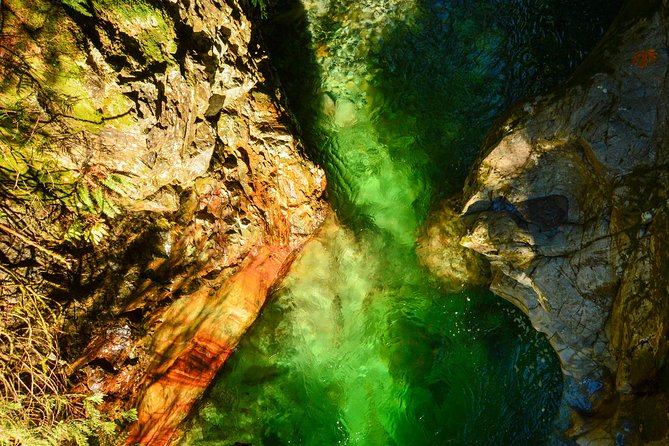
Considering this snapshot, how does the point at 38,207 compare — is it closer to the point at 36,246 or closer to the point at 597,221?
the point at 36,246

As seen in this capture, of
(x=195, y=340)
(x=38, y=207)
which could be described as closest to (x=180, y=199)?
(x=38, y=207)

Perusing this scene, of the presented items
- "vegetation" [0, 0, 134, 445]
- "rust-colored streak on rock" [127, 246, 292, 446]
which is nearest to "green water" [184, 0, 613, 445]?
"rust-colored streak on rock" [127, 246, 292, 446]

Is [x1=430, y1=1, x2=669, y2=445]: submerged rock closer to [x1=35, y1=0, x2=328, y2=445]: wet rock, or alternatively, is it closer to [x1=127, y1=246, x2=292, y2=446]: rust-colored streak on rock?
[x1=35, y1=0, x2=328, y2=445]: wet rock

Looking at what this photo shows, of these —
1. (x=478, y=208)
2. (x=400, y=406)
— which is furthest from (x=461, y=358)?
(x=478, y=208)

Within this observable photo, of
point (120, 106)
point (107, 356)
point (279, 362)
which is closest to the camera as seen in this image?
point (120, 106)

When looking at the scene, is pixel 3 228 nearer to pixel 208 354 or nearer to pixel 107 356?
pixel 107 356

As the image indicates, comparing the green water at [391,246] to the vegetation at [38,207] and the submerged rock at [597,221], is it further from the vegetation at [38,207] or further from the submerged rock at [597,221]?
the vegetation at [38,207]

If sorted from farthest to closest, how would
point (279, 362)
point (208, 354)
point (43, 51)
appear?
point (279, 362) < point (208, 354) < point (43, 51)
